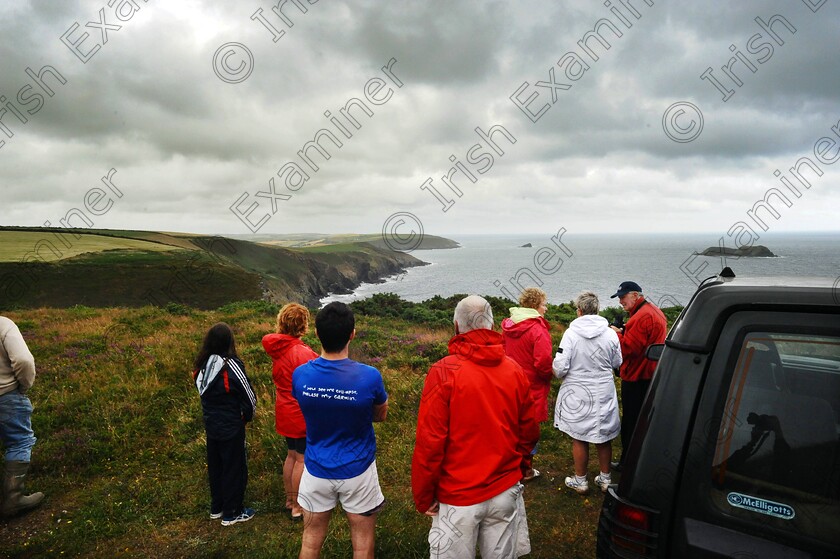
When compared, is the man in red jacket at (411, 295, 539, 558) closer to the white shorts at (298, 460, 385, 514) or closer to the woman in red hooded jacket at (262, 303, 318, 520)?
the white shorts at (298, 460, 385, 514)

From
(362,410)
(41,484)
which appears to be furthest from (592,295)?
(41,484)

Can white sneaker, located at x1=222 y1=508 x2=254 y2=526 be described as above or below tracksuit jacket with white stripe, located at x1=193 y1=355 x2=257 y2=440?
below

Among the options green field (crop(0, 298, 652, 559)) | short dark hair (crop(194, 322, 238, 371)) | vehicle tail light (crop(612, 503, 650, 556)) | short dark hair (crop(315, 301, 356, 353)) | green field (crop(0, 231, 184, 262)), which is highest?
green field (crop(0, 231, 184, 262))

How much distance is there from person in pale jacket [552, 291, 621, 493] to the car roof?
296 centimetres

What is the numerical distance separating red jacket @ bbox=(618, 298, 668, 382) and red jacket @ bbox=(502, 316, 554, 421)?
1086 millimetres

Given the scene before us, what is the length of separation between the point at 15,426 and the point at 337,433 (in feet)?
14.6

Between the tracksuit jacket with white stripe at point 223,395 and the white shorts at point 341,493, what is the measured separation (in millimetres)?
1711

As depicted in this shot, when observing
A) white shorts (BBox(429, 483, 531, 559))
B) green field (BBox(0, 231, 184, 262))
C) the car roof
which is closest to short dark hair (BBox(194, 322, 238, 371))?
white shorts (BBox(429, 483, 531, 559))

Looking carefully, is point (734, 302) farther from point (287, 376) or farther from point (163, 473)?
point (163, 473)

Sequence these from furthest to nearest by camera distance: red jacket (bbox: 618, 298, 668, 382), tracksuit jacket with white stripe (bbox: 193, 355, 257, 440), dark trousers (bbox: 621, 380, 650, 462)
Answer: dark trousers (bbox: 621, 380, 650, 462)
red jacket (bbox: 618, 298, 668, 382)
tracksuit jacket with white stripe (bbox: 193, 355, 257, 440)

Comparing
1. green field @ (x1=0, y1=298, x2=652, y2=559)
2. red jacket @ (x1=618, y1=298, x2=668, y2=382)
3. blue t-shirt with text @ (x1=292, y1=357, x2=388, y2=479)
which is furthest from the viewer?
red jacket @ (x1=618, y1=298, x2=668, y2=382)

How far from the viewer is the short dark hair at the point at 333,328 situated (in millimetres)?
3340

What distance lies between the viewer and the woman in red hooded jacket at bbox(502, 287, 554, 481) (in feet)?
17.2

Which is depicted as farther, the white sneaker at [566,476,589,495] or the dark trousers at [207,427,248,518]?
the white sneaker at [566,476,589,495]
